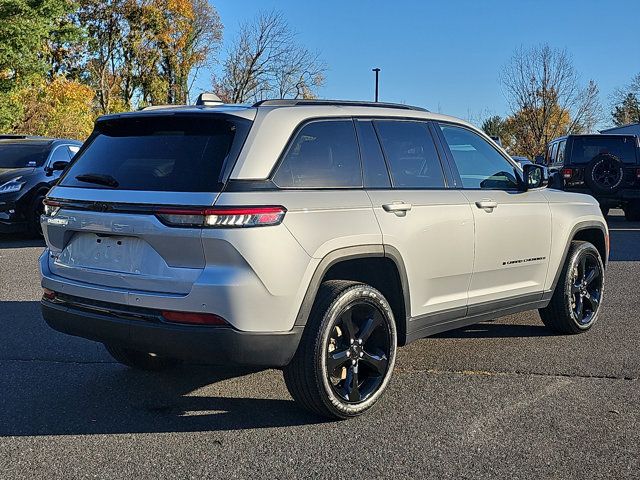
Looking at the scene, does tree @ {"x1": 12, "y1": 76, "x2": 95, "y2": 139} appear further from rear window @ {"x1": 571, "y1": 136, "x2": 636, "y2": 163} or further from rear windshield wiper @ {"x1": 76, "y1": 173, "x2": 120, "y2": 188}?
rear windshield wiper @ {"x1": 76, "y1": 173, "x2": 120, "y2": 188}

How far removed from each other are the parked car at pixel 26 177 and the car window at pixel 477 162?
8.89 meters

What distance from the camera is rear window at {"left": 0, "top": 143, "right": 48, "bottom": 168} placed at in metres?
12.5

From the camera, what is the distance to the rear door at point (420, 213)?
4.32 meters

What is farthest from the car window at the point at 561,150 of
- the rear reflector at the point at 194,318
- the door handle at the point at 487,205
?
the rear reflector at the point at 194,318

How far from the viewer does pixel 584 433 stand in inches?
151

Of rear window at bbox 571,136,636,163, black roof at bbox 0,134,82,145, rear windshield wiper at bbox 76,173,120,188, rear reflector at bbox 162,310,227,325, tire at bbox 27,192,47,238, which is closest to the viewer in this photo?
rear reflector at bbox 162,310,227,325

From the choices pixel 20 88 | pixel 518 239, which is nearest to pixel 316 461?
pixel 518 239

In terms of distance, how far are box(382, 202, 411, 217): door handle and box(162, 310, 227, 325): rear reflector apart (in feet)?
4.13

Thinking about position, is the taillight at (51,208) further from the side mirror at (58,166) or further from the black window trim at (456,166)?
the side mirror at (58,166)

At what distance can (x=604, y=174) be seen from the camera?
14055 millimetres

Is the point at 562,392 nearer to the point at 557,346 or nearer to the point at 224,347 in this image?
the point at 557,346

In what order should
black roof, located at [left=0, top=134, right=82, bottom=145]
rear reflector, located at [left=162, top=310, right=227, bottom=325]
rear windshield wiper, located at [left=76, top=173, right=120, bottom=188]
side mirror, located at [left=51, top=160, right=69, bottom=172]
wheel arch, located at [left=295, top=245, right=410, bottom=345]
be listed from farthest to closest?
black roof, located at [left=0, top=134, right=82, bottom=145] → side mirror, located at [left=51, top=160, right=69, bottom=172] → rear windshield wiper, located at [left=76, top=173, right=120, bottom=188] → wheel arch, located at [left=295, top=245, right=410, bottom=345] → rear reflector, located at [left=162, top=310, right=227, bottom=325]

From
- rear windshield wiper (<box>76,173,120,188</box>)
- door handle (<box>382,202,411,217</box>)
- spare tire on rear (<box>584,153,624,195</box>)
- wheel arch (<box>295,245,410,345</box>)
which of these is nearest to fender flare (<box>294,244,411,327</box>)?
wheel arch (<box>295,245,410,345</box>)

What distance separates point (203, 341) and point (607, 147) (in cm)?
1379
